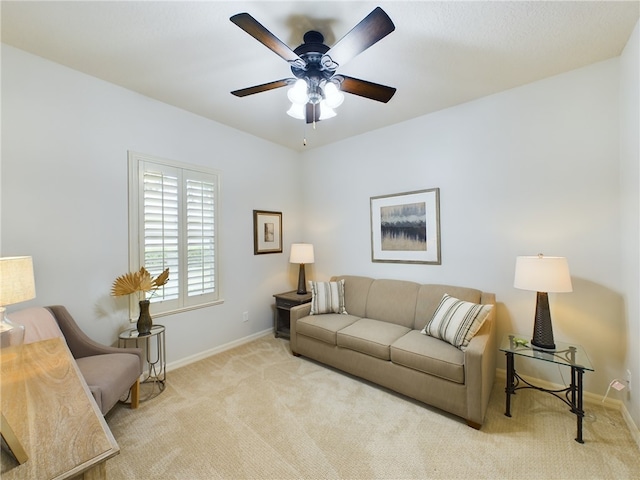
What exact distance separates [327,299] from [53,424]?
2.64 meters

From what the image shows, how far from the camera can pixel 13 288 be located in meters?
1.61

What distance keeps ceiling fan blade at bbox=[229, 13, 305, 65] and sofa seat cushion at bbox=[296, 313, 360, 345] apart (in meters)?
2.37

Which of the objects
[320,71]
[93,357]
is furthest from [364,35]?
[93,357]

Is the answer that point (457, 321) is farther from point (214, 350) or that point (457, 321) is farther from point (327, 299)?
point (214, 350)

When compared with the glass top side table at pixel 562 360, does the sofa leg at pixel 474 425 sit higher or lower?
lower

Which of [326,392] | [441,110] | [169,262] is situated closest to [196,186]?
[169,262]

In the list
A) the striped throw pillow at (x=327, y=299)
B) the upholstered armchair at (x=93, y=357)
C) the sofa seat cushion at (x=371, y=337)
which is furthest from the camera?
the striped throw pillow at (x=327, y=299)

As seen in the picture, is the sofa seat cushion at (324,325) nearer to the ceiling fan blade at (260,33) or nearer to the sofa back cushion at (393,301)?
the sofa back cushion at (393,301)

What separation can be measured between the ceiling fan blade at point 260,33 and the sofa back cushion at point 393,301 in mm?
2465

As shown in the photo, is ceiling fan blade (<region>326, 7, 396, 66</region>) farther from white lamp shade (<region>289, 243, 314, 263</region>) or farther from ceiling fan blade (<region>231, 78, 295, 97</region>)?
white lamp shade (<region>289, 243, 314, 263</region>)

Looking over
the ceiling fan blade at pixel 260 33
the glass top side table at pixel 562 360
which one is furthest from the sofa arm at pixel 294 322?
the ceiling fan blade at pixel 260 33

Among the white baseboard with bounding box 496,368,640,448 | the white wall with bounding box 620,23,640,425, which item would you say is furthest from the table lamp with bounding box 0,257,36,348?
the white wall with bounding box 620,23,640,425

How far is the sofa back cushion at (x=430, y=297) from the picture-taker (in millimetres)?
2770

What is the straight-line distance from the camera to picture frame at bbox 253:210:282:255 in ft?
12.4
